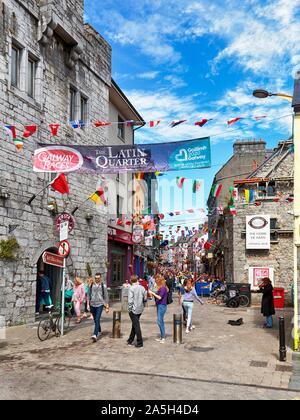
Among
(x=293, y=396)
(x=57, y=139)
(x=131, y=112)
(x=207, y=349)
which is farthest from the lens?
(x=131, y=112)

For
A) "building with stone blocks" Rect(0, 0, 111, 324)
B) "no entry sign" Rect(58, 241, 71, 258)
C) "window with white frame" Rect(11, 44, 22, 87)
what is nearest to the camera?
"no entry sign" Rect(58, 241, 71, 258)

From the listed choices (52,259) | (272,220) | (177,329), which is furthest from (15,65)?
(272,220)

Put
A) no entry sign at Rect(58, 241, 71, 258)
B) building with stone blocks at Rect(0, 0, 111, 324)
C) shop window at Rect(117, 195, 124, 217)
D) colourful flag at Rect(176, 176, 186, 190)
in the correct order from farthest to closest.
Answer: shop window at Rect(117, 195, 124, 217) → colourful flag at Rect(176, 176, 186, 190) → building with stone blocks at Rect(0, 0, 111, 324) → no entry sign at Rect(58, 241, 71, 258)

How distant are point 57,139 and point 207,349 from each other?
9421 millimetres

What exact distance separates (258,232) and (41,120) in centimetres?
1320

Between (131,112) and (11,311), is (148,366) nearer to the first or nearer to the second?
(11,311)

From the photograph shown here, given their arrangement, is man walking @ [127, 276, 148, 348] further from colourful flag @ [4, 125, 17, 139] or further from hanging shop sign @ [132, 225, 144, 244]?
hanging shop sign @ [132, 225, 144, 244]

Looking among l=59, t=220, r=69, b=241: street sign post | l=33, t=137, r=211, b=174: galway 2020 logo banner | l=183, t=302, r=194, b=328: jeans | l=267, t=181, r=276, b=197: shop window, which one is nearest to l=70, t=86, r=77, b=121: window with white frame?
l=33, t=137, r=211, b=174: galway 2020 logo banner

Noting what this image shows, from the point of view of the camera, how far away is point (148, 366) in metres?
7.75

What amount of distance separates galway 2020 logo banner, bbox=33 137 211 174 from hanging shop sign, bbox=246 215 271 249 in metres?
12.3

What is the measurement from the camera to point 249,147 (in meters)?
35.8

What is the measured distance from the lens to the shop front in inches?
884
